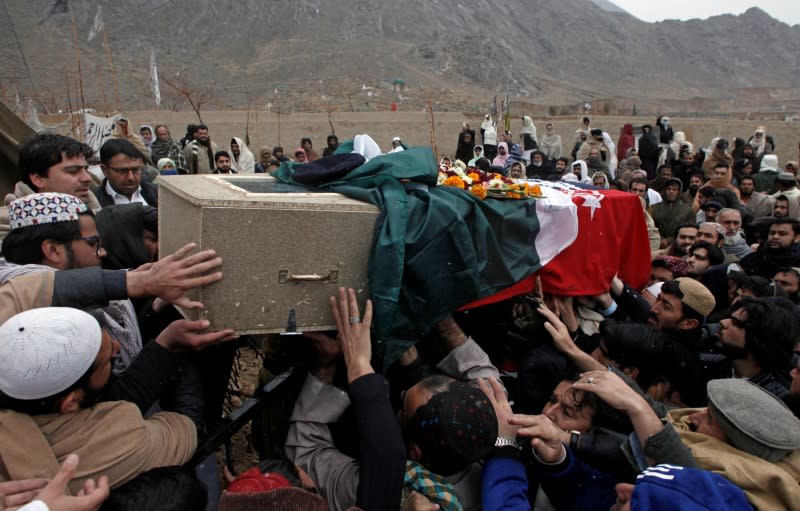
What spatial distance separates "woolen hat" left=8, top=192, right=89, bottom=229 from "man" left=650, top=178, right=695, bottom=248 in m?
6.10

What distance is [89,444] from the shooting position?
1428 mm

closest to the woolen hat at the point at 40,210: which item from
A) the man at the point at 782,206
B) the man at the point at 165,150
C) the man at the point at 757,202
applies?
the man at the point at 782,206

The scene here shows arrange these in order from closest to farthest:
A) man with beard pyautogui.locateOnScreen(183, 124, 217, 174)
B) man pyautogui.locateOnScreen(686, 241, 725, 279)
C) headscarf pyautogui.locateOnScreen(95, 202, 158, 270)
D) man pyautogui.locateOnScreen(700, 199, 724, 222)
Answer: headscarf pyautogui.locateOnScreen(95, 202, 158, 270), man pyautogui.locateOnScreen(686, 241, 725, 279), man pyautogui.locateOnScreen(700, 199, 724, 222), man with beard pyautogui.locateOnScreen(183, 124, 217, 174)

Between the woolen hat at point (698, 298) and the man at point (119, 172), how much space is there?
3103 mm

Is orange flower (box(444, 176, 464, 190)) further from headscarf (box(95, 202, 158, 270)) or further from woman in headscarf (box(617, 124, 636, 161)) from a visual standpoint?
woman in headscarf (box(617, 124, 636, 161))

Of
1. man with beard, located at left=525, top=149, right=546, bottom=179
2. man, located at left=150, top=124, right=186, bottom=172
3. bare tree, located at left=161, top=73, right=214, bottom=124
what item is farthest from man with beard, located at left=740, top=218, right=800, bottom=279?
bare tree, located at left=161, top=73, right=214, bottom=124

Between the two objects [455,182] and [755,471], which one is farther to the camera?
[455,182]

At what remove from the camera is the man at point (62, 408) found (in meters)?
1.32

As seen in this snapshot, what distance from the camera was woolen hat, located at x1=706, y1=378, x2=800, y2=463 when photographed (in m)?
1.58

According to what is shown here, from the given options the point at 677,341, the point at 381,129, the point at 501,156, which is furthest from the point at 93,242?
the point at 381,129

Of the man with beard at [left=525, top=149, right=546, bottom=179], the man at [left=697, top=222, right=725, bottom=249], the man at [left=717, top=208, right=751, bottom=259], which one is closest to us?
the man at [left=697, top=222, right=725, bottom=249]

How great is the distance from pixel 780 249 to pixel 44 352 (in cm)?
509

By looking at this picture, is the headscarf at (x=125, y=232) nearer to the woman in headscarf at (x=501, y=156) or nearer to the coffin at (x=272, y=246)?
the coffin at (x=272, y=246)

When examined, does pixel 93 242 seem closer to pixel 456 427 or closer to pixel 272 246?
pixel 272 246
